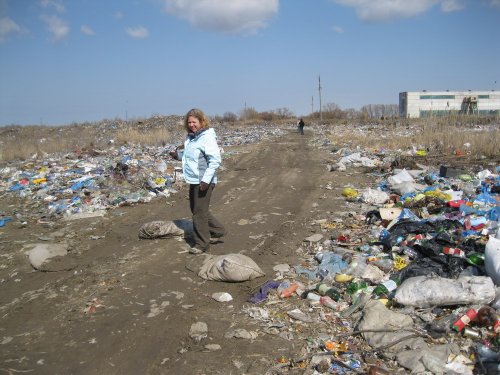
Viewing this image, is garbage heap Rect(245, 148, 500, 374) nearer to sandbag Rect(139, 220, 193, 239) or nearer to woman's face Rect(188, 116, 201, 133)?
sandbag Rect(139, 220, 193, 239)

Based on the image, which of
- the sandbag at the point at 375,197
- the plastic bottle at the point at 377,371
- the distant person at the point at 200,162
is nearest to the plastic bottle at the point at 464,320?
the plastic bottle at the point at 377,371

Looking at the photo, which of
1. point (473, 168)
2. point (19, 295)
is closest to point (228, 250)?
point (19, 295)

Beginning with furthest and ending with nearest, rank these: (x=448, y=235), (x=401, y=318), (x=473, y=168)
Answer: (x=473, y=168)
(x=448, y=235)
(x=401, y=318)

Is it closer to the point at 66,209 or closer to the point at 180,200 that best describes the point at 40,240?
the point at 66,209

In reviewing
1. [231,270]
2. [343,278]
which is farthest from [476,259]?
[231,270]

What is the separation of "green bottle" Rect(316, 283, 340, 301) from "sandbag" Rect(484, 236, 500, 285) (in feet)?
4.20

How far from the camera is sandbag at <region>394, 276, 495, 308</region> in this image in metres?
2.99

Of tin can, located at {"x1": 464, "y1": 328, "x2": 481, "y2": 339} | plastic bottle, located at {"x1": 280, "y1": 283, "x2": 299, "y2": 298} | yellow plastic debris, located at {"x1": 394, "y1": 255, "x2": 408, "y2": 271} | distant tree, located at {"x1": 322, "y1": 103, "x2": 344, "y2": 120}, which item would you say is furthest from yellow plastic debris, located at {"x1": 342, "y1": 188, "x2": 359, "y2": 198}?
distant tree, located at {"x1": 322, "y1": 103, "x2": 344, "y2": 120}

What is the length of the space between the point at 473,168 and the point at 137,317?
8.28 meters

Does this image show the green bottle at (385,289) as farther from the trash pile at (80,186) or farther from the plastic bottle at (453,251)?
the trash pile at (80,186)

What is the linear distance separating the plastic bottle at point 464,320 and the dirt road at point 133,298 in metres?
1.11

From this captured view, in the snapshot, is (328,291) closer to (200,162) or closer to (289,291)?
(289,291)

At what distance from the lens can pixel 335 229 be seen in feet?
18.0

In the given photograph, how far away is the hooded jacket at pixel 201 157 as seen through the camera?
4.26 m
